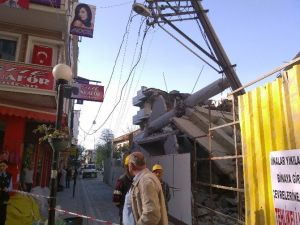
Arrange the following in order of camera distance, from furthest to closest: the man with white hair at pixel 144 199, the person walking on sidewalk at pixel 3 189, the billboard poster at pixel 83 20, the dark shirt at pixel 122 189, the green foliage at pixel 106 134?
the green foliage at pixel 106 134
the billboard poster at pixel 83 20
the person walking on sidewalk at pixel 3 189
the dark shirt at pixel 122 189
the man with white hair at pixel 144 199

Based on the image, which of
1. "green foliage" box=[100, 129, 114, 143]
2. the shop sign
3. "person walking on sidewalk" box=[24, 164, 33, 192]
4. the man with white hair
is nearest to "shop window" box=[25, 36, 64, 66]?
the shop sign

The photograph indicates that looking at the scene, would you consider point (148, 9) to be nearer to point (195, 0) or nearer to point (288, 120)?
point (195, 0)

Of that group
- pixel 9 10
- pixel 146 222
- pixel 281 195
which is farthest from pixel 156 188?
pixel 9 10

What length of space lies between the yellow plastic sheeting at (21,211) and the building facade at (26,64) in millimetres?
3268

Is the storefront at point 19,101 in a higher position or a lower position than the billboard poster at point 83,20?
lower

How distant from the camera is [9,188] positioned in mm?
8117

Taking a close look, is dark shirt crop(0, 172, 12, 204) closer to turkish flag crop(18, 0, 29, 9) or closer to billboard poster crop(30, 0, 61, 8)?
turkish flag crop(18, 0, 29, 9)

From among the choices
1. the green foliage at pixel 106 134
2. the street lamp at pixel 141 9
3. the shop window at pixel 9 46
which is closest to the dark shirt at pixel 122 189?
the street lamp at pixel 141 9

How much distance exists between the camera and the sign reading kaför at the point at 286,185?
4.11 meters

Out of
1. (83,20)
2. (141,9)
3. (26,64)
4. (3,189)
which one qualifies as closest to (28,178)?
(26,64)

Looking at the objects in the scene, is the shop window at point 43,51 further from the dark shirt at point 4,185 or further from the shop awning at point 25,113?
the dark shirt at point 4,185

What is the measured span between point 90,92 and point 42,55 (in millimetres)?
2983

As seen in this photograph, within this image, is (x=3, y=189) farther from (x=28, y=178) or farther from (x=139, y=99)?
(x=139, y=99)

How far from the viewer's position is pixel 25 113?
11.7 metres
